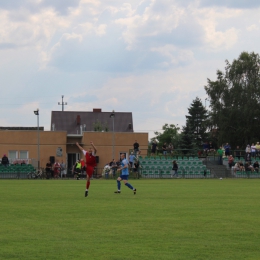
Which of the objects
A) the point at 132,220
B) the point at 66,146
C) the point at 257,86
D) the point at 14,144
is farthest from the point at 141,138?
the point at 132,220

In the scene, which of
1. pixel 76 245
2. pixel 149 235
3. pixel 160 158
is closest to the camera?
pixel 76 245

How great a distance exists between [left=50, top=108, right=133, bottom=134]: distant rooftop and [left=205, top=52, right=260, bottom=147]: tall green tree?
3859cm

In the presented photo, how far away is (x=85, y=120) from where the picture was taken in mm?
122250

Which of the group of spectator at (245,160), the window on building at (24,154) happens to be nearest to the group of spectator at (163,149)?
the group of spectator at (245,160)

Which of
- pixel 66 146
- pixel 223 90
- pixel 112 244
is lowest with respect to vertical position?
pixel 112 244

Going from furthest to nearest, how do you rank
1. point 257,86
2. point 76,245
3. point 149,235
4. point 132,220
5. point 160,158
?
point 257,86 < point 160,158 < point 132,220 < point 149,235 < point 76,245

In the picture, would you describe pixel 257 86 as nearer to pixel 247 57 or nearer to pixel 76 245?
pixel 247 57

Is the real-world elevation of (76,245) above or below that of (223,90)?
below

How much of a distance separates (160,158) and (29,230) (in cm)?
4528

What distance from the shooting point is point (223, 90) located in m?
83.5

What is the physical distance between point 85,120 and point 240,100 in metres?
46.1

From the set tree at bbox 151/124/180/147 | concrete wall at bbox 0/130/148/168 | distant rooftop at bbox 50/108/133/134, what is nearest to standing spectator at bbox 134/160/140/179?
concrete wall at bbox 0/130/148/168

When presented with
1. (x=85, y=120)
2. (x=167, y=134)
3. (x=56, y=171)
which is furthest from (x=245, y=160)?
(x=167, y=134)

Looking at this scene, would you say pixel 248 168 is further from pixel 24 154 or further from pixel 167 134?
pixel 167 134
